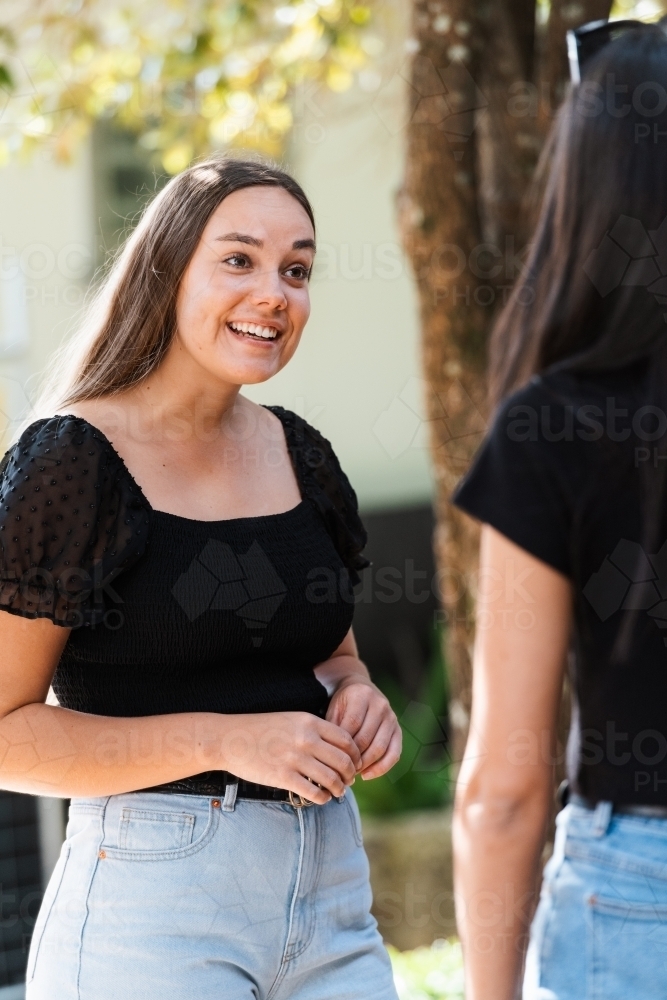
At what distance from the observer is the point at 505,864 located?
1.21 m

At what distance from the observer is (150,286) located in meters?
1.85

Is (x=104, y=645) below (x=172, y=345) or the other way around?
below

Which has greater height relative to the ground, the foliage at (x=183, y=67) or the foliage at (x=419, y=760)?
the foliage at (x=183, y=67)

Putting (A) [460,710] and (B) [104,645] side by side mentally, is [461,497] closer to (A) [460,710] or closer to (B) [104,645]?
(B) [104,645]

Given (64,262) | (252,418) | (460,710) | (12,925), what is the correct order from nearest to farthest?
(252,418) → (460,710) → (12,925) → (64,262)

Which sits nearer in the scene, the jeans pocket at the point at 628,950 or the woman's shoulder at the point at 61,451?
the jeans pocket at the point at 628,950

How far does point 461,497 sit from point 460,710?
245cm

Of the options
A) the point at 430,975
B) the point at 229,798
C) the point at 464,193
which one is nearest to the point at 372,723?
the point at 229,798

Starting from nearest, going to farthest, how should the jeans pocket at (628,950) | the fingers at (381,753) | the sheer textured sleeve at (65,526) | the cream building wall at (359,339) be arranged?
the jeans pocket at (628,950), the sheer textured sleeve at (65,526), the fingers at (381,753), the cream building wall at (359,339)

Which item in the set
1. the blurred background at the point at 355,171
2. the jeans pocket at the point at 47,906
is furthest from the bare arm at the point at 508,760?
the blurred background at the point at 355,171

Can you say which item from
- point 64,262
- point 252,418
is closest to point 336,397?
point 64,262

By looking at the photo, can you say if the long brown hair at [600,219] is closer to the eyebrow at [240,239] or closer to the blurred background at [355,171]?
the eyebrow at [240,239]

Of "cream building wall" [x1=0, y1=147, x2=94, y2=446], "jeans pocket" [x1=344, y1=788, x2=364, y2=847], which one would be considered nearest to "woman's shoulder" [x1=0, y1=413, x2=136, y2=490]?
"jeans pocket" [x1=344, y1=788, x2=364, y2=847]

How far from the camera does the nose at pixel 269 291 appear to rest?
5.87 ft
